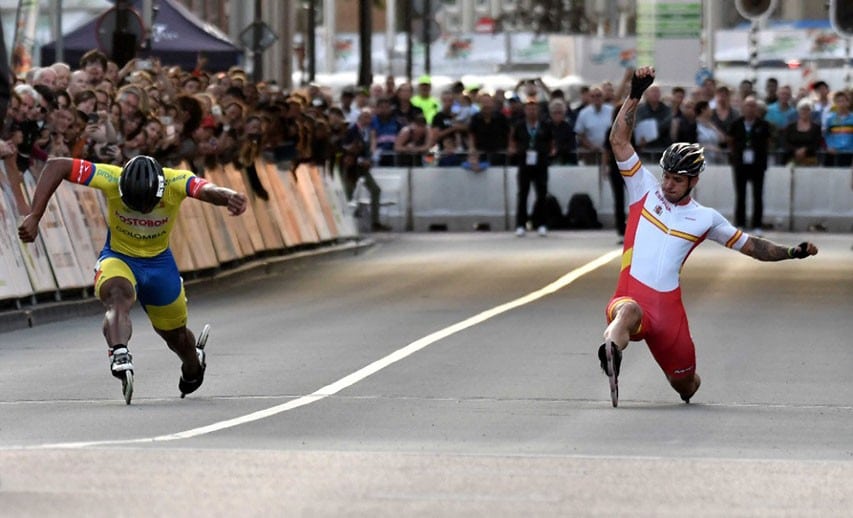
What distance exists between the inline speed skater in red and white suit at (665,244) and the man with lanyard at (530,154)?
2032 cm

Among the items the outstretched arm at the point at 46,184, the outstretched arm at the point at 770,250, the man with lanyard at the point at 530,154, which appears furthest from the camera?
the man with lanyard at the point at 530,154

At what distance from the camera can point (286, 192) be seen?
30656 mm

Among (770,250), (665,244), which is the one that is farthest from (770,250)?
(665,244)

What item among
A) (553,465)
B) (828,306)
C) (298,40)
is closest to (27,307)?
(828,306)

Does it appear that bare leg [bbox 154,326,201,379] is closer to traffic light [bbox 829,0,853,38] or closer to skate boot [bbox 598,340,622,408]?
skate boot [bbox 598,340,622,408]

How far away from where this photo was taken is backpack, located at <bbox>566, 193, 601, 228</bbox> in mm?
37250

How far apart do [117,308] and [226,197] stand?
38.6 inches

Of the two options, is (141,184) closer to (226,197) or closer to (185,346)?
(226,197)

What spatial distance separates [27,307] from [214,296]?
12.2 ft

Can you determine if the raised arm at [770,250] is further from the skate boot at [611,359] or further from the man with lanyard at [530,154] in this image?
the man with lanyard at [530,154]

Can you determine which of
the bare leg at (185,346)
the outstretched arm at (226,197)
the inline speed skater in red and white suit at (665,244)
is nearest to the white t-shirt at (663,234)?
the inline speed skater in red and white suit at (665,244)

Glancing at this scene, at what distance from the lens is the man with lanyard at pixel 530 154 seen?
35.0 m

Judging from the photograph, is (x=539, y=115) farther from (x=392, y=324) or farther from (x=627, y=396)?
(x=627, y=396)

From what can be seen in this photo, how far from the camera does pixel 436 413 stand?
45.1 feet
